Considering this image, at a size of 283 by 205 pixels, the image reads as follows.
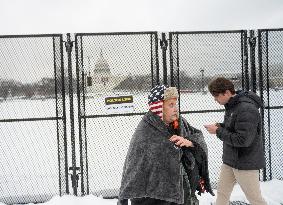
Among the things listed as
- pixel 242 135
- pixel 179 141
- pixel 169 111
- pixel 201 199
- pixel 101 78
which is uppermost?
pixel 101 78

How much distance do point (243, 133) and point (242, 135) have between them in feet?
0.09

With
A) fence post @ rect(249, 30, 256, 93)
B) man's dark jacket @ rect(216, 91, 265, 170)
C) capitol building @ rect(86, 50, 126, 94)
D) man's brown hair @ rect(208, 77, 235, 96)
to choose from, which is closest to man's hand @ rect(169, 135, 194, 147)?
man's dark jacket @ rect(216, 91, 265, 170)

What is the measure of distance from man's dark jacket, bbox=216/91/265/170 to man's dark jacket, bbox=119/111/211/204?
1286mm

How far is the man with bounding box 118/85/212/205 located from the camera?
350cm

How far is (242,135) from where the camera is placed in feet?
15.1

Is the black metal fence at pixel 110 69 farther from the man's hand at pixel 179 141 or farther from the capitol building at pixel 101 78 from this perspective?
the man's hand at pixel 179 141

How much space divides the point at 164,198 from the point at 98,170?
233 inches

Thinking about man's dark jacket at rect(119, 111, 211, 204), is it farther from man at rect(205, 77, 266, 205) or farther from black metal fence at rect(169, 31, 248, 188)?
black metal fence at rect(169, 31, 248, 188)

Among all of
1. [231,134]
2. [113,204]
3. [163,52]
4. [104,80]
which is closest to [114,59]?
[104,80]

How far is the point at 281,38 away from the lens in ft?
25.0

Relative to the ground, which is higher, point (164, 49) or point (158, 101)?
point (164, 49)

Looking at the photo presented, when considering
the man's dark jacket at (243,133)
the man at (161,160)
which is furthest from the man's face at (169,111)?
the man's dark jacket at (243,133)

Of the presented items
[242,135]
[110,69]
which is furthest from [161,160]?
[110,69]

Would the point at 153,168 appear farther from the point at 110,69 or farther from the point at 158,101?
the point at 110,69
